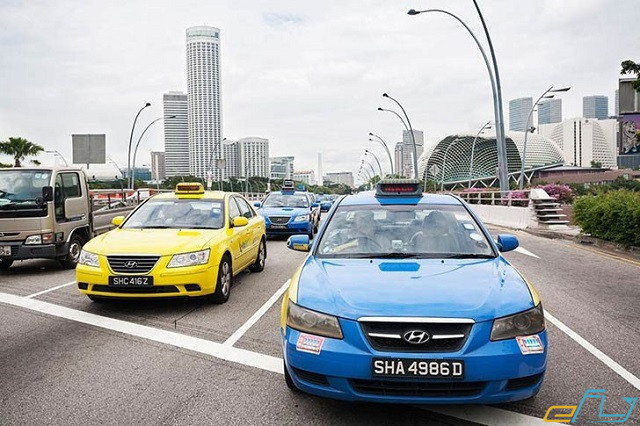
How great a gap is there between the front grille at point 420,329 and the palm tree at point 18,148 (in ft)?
141

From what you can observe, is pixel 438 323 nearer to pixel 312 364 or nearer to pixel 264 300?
pixel 312 364

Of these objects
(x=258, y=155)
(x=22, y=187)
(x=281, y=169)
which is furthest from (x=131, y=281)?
(x=281, y=169)

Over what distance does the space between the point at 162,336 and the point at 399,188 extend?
2872mm

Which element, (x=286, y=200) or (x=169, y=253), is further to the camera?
(x=286, y=200)

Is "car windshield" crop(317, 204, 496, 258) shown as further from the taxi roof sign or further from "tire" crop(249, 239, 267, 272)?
"tire" crop(249, 239, 267, 272)

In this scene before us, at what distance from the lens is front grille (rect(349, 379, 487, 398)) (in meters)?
3.20

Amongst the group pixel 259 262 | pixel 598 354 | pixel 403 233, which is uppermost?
pixel 403 233

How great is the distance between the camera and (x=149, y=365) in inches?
187

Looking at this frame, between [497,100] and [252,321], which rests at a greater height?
[497,100]

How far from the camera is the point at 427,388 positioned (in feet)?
10.5

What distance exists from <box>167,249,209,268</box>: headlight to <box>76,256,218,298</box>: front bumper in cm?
6

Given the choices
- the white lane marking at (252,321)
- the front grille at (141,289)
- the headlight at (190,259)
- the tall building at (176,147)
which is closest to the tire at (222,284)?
the headlight at (190,259)

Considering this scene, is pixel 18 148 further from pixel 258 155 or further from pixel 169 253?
pixel 258 155

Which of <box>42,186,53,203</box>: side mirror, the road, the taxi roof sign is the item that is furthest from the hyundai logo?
<box>42,186,53,203</box>: side mirror
